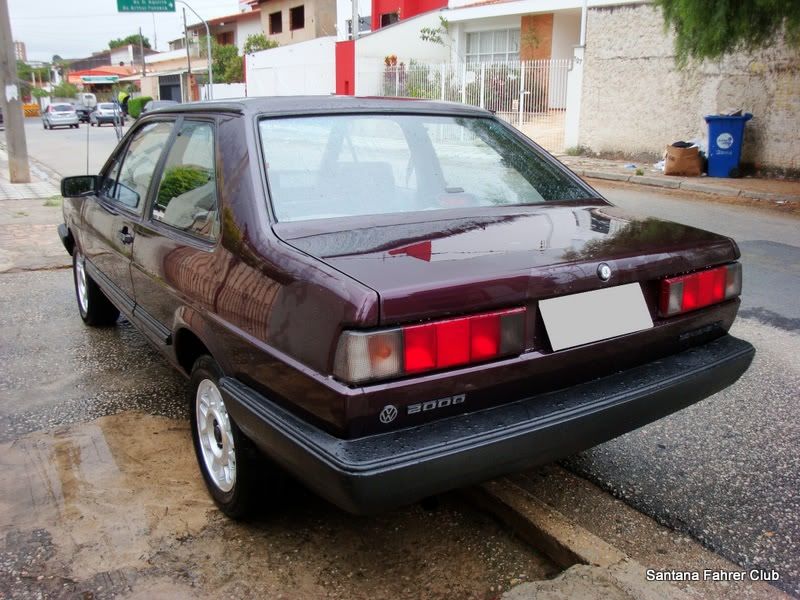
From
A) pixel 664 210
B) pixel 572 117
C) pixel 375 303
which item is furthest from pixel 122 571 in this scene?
pixel 572 117

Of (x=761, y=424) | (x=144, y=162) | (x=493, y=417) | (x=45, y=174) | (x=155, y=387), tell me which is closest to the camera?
(x=493, y=417)

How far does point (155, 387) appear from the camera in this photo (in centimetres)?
429

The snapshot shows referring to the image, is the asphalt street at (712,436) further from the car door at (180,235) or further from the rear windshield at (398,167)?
the rear windshield at (398,167)

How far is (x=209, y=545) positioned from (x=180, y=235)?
4.18ft

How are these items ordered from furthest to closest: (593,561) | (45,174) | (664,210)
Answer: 1. (45,174)
2. (664,210)
3. (593,561)

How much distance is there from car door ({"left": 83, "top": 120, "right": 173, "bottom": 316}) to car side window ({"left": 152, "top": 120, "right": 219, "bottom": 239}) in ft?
0.74

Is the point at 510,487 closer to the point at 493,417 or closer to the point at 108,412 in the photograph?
the point at 493,417

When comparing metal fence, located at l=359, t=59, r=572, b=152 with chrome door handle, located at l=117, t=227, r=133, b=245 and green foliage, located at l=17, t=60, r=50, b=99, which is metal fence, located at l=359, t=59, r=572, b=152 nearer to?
chrome door handle, located at l=117, t=227, r=133, b=245

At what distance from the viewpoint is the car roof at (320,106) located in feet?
10.1

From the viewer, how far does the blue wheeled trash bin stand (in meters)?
13.1

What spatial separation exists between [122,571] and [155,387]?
5.91 ft

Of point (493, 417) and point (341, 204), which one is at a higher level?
point (341, 204)

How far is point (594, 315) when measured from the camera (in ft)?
8.13

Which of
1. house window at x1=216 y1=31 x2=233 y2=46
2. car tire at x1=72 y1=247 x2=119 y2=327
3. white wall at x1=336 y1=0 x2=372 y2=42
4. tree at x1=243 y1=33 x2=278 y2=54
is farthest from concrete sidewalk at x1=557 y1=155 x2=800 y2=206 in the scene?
house window at x1=216 y1=31 x2=233 y2=46
